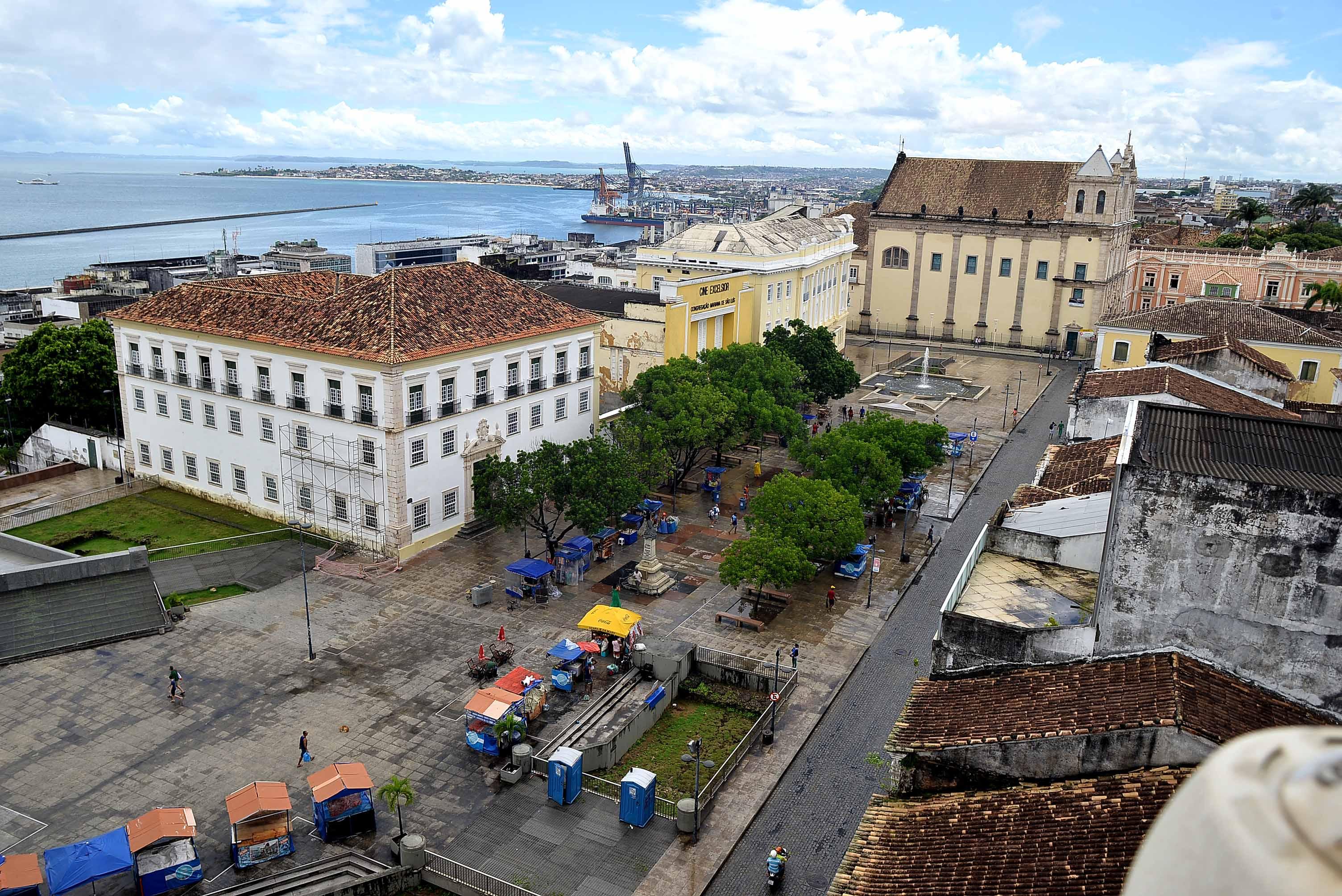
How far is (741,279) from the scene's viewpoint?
66688 mm

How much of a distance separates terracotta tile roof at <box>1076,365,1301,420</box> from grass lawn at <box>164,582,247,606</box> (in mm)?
35102

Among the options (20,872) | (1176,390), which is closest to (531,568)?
(20,872)

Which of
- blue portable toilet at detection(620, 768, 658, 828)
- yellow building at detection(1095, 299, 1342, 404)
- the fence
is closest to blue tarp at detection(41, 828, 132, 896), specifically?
the fence

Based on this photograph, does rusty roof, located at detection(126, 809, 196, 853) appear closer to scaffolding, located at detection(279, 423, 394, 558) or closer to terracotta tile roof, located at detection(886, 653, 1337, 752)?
terracotta tile roof, located at detection(886, 653, 1337, 752)

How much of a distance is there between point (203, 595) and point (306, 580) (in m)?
4.10

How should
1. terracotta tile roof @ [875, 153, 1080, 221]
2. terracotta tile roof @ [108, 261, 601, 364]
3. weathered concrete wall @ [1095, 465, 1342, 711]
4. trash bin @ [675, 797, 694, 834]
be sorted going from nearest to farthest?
weathered concrete wall @ [1095, 465, 1342, 711], trash bin @ [675, 797, 694, 834], terracotta tile roof @ [108, 261, 601, 364], terracotta tile roof @ [875, 153, 1080, 221]

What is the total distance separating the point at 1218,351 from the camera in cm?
4356

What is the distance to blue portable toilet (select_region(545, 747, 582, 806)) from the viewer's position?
2544cm

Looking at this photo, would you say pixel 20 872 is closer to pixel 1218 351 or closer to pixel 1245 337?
pixel 1218 351

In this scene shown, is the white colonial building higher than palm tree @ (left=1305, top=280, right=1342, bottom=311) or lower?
lower

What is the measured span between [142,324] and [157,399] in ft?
12.4

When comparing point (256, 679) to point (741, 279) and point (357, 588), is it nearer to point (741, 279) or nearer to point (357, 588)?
point (357, 588)

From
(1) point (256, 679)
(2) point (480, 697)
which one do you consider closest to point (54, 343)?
(1) point (256, 679)

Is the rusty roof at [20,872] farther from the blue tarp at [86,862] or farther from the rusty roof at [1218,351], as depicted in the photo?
the rusty roof at [1218,351]
